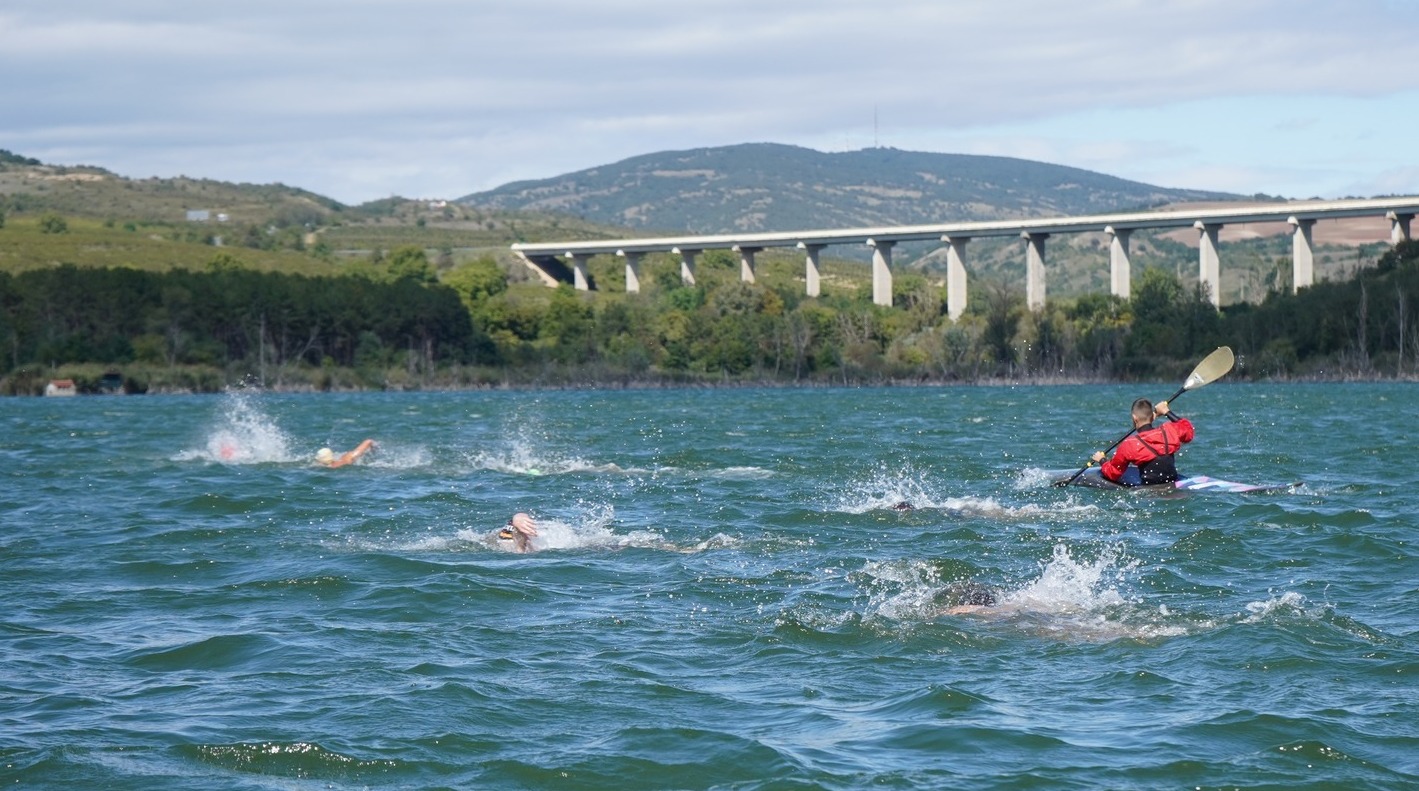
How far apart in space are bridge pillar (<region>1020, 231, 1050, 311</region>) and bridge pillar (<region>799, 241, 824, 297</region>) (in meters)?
20.5

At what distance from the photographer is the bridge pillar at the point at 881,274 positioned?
435ft

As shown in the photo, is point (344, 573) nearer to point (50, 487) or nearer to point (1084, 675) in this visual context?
point (1084, 675)

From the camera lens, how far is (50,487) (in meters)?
29.9

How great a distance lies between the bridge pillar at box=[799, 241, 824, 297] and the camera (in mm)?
140500

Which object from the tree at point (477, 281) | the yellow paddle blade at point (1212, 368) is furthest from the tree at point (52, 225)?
the yellow paddle blade at point (1212, 368)

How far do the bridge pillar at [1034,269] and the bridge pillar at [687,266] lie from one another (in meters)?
29.6

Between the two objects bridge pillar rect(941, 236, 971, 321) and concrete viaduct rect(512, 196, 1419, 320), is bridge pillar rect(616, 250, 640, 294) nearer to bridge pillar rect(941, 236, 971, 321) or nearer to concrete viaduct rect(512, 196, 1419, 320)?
concrete viaduct rect(512, 196, 1419, 320)

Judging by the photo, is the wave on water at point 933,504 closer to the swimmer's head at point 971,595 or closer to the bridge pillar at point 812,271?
the swimmer's head at point 971,595

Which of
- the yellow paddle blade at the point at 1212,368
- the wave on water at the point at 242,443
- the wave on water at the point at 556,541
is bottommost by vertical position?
the wave on water at the point at 242,443

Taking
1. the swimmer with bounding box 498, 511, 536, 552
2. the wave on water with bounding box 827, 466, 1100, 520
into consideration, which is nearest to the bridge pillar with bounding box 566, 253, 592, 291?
the wave on water with bounding box 827, 466, 1100, 520

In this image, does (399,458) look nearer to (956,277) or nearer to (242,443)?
(242,443)

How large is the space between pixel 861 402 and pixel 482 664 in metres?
59.1

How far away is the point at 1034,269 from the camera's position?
121m

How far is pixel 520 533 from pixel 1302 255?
9946 cm
